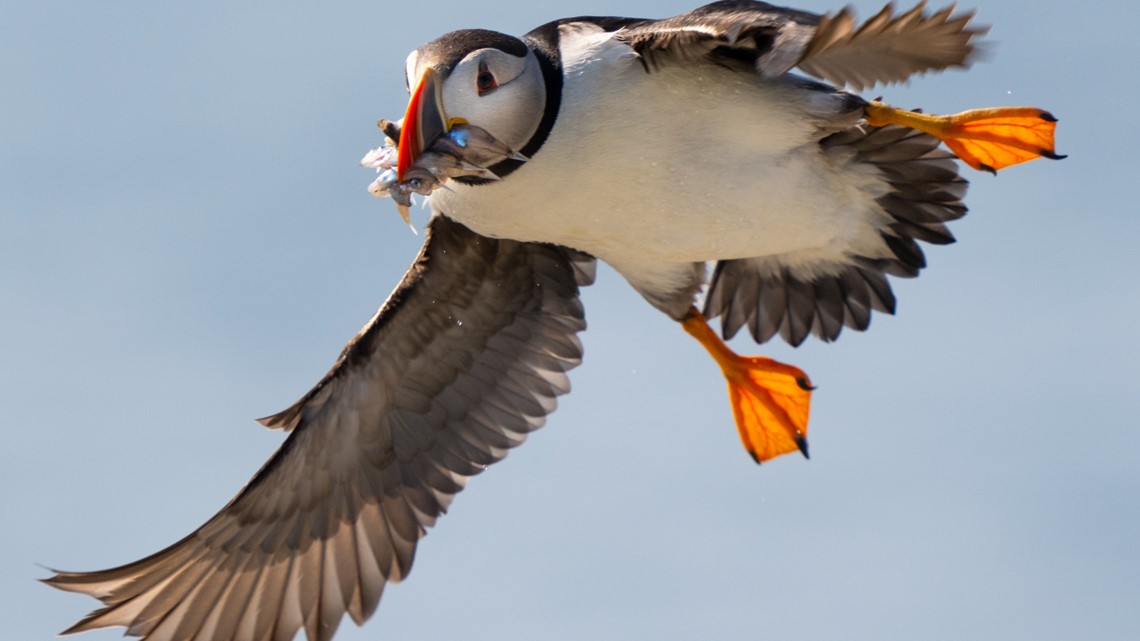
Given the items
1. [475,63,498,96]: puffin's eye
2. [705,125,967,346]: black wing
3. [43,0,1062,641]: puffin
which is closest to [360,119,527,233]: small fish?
[43,0,1062,641]: puffin

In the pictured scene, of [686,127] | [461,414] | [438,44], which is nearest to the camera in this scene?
[438,44]

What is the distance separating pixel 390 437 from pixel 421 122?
2.36m

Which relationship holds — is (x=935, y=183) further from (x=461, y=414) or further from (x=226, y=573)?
(x=226, y=573)

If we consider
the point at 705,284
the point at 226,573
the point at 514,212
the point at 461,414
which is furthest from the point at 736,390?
the point at 226,573

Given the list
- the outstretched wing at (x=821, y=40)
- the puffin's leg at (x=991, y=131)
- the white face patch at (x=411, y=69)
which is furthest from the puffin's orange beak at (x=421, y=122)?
the puffin's leg at (x=991, y=131)

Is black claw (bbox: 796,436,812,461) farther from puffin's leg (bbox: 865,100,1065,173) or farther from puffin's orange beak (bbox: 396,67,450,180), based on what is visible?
puffin's orange beak (bbox: 396,67,450,180)

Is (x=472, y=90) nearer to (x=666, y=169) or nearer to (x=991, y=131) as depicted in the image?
(x=666, y=169)

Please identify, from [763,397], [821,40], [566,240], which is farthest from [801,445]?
[821,40]

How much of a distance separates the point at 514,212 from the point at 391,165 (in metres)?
0.60

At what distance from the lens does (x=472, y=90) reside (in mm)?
6484

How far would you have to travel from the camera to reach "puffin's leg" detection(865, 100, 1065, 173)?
7.09 m

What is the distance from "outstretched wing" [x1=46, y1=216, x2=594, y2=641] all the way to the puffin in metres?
0.01

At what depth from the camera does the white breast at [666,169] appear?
6.90 metres

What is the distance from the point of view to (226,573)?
764cm
